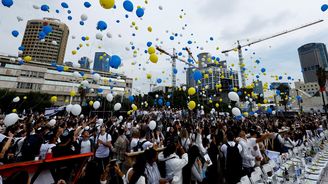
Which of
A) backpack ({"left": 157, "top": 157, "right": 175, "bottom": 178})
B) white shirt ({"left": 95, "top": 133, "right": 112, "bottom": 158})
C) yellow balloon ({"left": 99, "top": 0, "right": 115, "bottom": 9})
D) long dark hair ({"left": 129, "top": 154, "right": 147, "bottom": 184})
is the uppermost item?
yellow balloon ({"left": 99, "top": 0, "right": 115, "bottom": 9})

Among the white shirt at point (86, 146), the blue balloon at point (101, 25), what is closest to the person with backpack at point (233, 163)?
the white shirt at point (86, 146)

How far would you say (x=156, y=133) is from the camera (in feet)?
17.8

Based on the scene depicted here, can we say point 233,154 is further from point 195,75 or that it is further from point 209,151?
point 195,75

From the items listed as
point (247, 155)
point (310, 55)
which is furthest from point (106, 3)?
point (310, 55)

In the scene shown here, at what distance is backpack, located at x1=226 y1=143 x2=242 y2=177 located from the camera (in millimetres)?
2961

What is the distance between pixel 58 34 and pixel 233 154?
64895 mm

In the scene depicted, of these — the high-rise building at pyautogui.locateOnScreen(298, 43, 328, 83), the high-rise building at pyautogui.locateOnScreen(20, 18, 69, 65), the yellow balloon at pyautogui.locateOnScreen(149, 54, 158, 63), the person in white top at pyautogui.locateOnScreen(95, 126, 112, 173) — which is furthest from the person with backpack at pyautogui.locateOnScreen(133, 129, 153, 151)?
the high-rise building at pyautogui.locateOnScreen(298, 43, 328, 83)

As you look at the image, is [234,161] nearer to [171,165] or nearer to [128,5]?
[171,165]

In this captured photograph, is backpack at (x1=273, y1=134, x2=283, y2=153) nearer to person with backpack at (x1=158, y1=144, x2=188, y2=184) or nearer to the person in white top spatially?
person with backpack at (x1=158, y1=144, x2=188, y2=184)

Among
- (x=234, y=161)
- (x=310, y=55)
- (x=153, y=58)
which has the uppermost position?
(x=310, y=55)

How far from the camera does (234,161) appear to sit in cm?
298

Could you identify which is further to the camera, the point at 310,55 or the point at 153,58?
the point at 310,55

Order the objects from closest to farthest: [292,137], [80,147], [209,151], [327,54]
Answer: [209,151]
[80,147]
[292,137]
[327,54]

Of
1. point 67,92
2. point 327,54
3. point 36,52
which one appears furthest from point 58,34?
point 327,54
